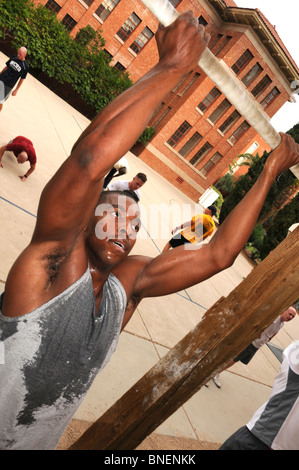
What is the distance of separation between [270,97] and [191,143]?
733 cm

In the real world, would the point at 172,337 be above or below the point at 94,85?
below

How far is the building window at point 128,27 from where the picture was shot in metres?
20.6

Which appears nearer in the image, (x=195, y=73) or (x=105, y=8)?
(x=105, y=8)

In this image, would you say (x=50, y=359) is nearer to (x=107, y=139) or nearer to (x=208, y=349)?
(x=208, y=349)

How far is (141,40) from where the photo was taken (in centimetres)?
2117

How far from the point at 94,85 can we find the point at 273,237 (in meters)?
12.6

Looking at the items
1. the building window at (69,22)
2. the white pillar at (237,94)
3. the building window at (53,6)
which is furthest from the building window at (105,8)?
the white pillar at (237,94)

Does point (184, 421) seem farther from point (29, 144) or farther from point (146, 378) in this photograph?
point (29, 144)

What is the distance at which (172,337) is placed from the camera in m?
4.64

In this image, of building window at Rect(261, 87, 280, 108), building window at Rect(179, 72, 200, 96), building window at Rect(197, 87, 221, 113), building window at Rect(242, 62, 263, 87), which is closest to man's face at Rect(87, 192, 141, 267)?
building window at Rect(179, 72, 200, 96)

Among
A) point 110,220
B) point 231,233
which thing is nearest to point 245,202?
point 231,233

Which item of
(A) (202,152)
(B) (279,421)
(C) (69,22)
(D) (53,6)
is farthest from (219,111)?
(B) (279,421)

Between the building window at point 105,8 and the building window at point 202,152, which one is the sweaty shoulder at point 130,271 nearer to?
the building window at point 202,152

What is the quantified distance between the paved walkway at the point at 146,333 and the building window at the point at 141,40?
15624 millimetres
